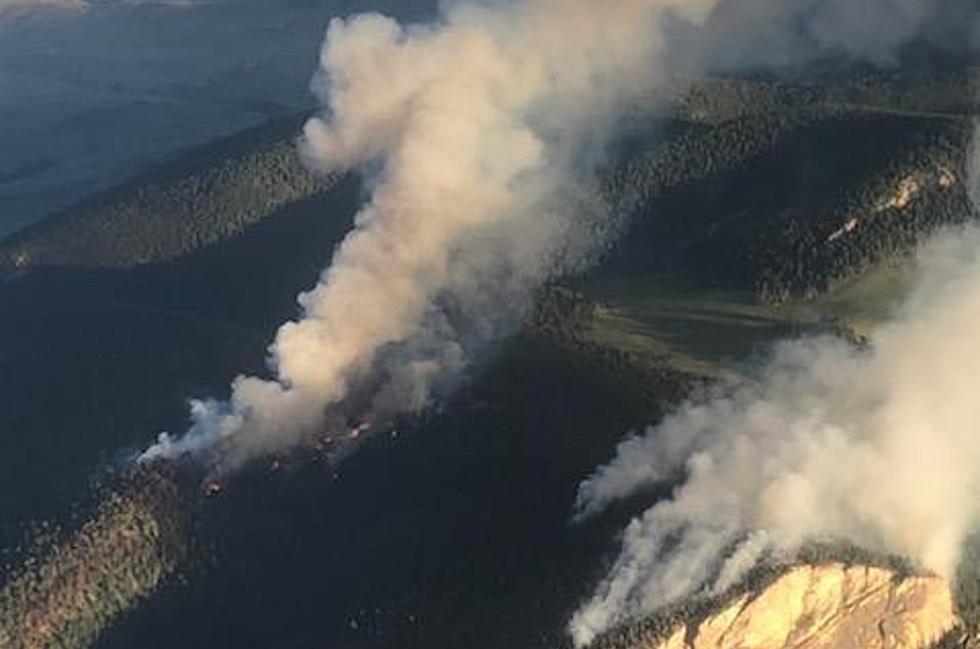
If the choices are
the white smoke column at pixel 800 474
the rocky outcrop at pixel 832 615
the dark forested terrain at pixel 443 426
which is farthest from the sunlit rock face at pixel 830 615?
the dark forested terrain at pixel 443 426

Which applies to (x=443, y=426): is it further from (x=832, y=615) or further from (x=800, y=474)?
(x=832, y=615)

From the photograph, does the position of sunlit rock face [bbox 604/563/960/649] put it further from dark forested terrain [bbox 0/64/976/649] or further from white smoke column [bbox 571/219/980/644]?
dark forested terrain [bbox 0/64/976/649]

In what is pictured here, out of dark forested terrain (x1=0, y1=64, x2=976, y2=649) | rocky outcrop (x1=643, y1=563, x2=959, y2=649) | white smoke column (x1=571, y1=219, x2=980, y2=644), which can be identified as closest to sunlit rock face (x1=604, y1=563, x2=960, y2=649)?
rocky outcrop (x1=643, y1=563, x2=959, y2=649)

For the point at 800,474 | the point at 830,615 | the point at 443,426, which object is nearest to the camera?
the point at 830,615

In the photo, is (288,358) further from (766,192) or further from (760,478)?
(766,192)

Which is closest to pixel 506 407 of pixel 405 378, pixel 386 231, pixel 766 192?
pixel 405 378

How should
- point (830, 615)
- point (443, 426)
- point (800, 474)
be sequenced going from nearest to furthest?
1. point (830, 615)
2. point (800, 474)
3. point (443, 426)

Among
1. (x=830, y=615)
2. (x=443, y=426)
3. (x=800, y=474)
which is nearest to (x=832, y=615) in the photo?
(x=830, y=615)
